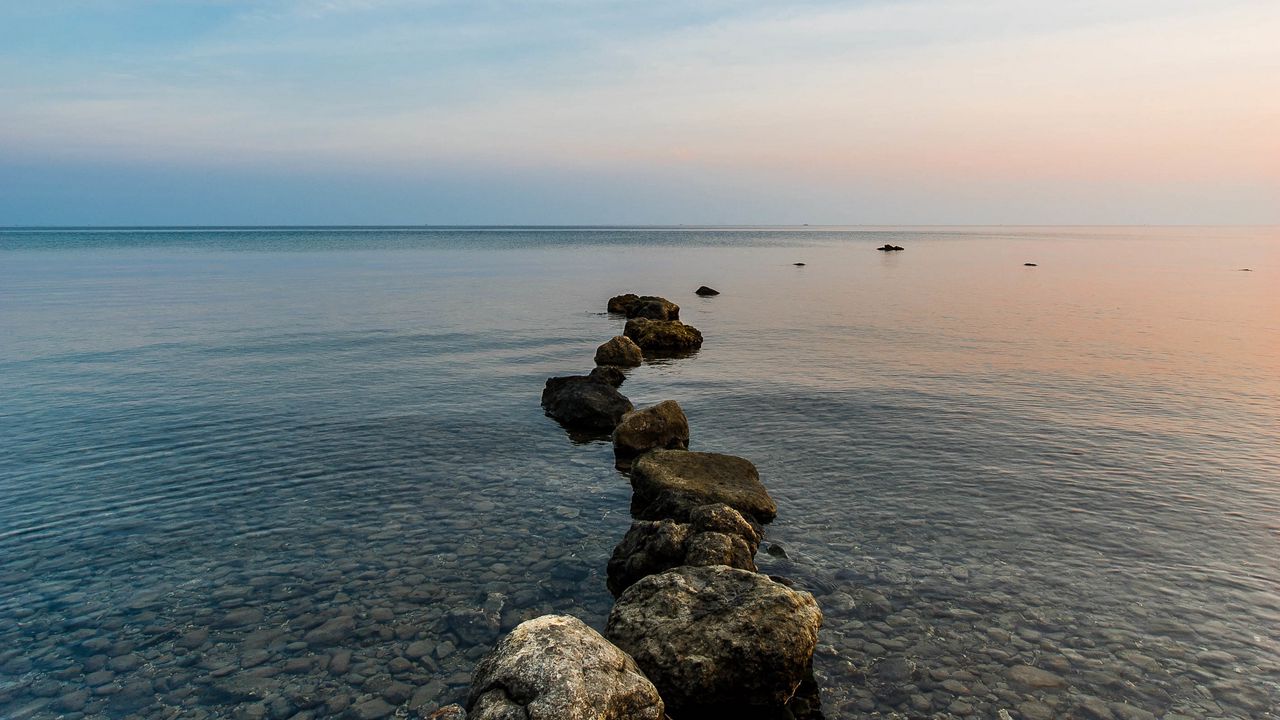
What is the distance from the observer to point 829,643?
1220cm

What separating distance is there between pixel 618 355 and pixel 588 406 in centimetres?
1134

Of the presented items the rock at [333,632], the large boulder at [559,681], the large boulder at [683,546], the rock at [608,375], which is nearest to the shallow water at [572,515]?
the rock at [333,632]

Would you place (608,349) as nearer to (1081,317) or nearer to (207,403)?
(207,403)

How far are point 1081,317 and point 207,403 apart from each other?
54608 millimetres

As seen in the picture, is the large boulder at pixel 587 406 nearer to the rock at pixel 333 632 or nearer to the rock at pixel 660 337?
the rock at pixel 333 632

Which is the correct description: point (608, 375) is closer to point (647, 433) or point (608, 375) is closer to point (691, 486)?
point (647, 433)

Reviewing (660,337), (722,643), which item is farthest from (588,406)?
(660,337)

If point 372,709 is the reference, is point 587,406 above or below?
above

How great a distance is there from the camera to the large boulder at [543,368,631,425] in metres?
25.7

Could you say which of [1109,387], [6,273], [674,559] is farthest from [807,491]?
[6,273]

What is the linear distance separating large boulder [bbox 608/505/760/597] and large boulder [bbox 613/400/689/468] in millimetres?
7240

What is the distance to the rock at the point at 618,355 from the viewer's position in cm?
3694

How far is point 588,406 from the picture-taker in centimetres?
2573

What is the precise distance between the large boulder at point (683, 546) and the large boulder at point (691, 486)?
1.51m
